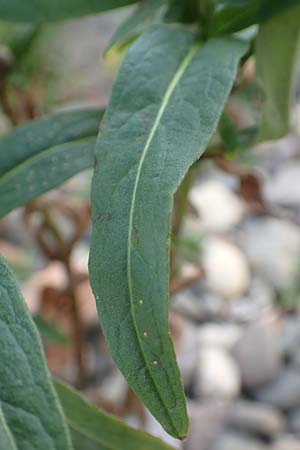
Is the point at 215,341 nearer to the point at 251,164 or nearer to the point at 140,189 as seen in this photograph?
the point at 251,164

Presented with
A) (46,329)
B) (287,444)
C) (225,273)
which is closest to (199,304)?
(225,273)

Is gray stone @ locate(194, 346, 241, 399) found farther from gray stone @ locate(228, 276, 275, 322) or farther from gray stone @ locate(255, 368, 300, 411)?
gray stone @ locate(228, 276, 275, 322)

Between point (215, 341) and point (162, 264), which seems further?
point (215, 341)

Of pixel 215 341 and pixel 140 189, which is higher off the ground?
pixel 140 189

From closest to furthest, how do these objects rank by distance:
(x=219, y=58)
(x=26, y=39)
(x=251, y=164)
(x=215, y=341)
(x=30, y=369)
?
(x=30, y=369) → (x=219, y=58) → (x=26, y=39) → (x=215, y=341) → (x=251, y=164)

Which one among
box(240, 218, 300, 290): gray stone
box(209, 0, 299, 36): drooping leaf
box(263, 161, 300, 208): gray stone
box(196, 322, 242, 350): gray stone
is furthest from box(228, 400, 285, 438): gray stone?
box(209, 0, 299, 36): drooping leaf

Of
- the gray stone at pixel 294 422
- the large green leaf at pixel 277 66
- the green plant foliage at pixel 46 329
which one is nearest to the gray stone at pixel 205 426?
the gray stone at pixel 294 422

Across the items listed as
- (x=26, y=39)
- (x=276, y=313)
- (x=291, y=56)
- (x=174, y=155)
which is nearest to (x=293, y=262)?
(x=276, y=313)
